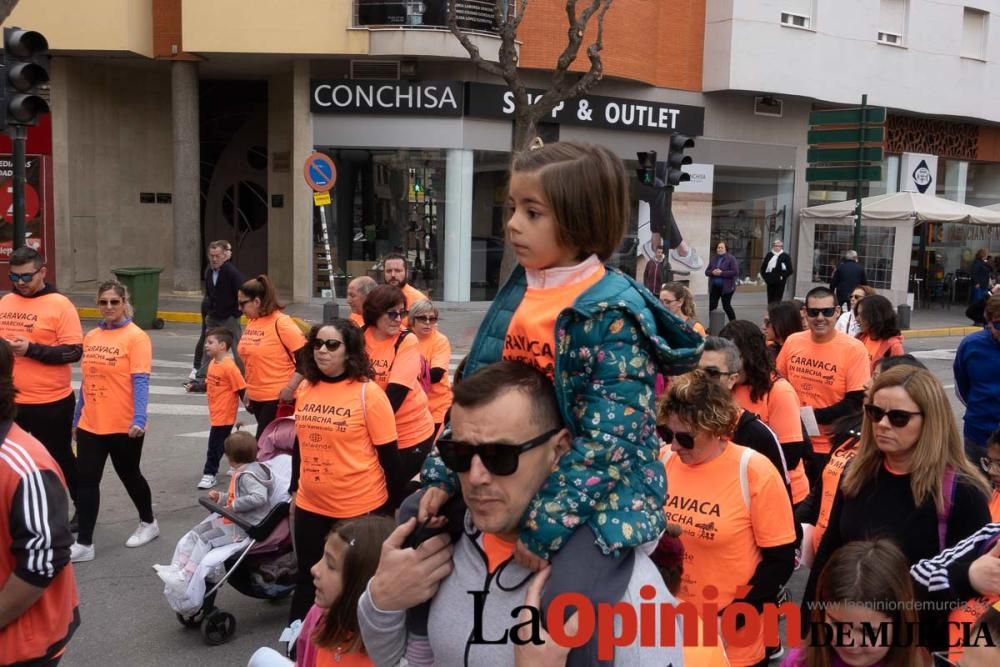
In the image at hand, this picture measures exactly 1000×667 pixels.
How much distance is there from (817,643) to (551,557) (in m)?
1.33

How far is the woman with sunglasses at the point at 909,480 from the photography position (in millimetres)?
3584

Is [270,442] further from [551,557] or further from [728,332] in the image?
[551,557]

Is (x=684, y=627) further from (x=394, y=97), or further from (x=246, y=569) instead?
(x=394, y=97)

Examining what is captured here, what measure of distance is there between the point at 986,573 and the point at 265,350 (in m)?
6.43

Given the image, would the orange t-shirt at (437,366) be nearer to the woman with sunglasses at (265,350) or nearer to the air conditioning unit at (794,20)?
the woman with sunglasses at (265,350)

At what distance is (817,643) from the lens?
3.03m

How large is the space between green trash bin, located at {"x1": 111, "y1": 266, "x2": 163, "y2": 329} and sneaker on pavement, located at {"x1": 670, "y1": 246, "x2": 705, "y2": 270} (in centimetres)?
1332

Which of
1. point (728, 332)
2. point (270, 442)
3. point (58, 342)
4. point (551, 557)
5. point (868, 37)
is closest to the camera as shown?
point (551, 557)

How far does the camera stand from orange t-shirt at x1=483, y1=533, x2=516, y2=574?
7.21ft

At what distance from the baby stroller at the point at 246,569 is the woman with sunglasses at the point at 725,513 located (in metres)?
2.99

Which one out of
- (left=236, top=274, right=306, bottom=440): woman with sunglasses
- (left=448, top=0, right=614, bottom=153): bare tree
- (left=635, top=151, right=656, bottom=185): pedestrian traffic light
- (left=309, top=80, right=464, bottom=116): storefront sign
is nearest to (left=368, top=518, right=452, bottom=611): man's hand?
(left=236, top=274, right=306, bottom=440): woman with sunglasses

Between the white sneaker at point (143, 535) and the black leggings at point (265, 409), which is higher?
the black leggings at point (265, 409)

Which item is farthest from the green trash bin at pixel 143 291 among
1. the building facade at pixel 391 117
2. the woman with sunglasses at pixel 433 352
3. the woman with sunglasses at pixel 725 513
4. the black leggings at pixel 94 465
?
the woman with sunglasses at pixel 725 513

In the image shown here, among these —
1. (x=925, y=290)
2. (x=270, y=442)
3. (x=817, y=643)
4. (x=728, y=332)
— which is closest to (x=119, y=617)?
(x=270, y=442)
